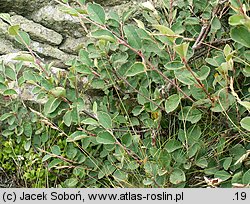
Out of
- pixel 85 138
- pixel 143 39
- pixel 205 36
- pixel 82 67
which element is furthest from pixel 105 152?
pixel 205 36

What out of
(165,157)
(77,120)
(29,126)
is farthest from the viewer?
(29,126)

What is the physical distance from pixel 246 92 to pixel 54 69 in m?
1.17

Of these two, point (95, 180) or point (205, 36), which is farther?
point (95, 180)

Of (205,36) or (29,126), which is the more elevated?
(205,36)

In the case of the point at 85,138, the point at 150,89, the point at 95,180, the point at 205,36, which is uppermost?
the point at 205,36

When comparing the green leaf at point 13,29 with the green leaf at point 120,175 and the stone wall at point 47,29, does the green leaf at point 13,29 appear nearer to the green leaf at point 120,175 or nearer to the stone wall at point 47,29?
the stone wall at point 47,29

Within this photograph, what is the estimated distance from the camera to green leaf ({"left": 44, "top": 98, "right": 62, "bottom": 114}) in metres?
2.58

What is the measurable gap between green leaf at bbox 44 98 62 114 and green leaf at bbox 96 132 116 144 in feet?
1.19

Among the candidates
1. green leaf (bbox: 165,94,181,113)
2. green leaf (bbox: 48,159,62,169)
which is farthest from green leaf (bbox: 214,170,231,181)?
green leaf (bbox: 48,159,62,169)

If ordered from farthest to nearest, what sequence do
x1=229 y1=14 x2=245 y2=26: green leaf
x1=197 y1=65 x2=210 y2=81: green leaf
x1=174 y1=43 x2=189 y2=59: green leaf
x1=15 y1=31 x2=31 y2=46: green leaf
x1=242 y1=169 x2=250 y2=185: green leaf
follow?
1. x1=15 y1=31 x2=31 y2=46: green leaf
2. x1=197 y1=65 x2=210 y2=81: green leaf
3. x1=242 y1=169 x2=250 y2=185: green leaf
4. x1=174 y1=43 x2=189 y2=59: green leaf
5. x1=229 y1=14 x2=245 y2=26: green leaf

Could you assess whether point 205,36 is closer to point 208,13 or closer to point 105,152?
point 208,13

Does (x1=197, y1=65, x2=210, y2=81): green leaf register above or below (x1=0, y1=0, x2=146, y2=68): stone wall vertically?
above

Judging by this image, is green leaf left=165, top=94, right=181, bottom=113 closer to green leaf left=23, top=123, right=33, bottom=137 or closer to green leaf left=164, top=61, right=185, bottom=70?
green leaf left=164, top=61, right=185, bottom=70

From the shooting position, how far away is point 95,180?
8.66ft
